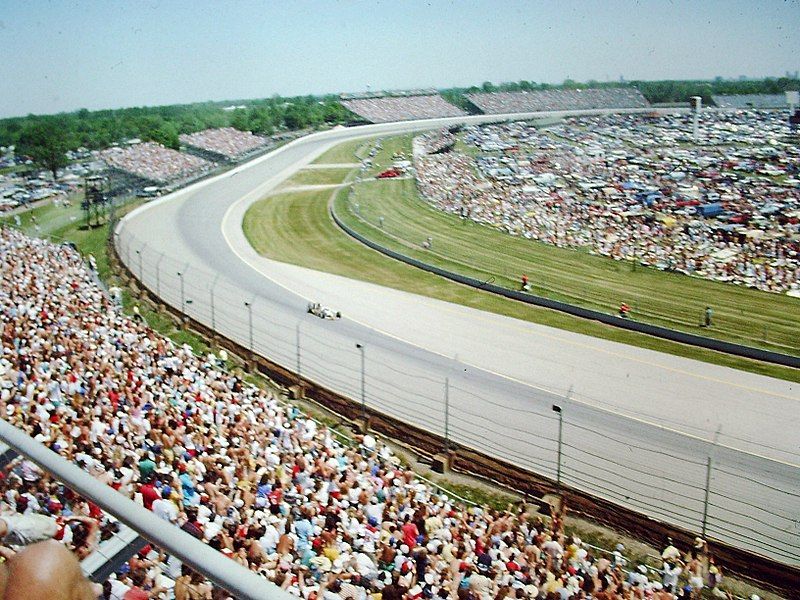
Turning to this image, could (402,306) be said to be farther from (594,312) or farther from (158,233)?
(158,233)

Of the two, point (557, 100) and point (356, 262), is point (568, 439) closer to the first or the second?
point (356, 262)

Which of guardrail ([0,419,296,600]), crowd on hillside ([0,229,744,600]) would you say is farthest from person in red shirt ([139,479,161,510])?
guardrail ([0,419,296,600])

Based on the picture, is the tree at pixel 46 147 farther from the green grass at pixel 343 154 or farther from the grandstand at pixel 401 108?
the grandstand at pixel 401 108

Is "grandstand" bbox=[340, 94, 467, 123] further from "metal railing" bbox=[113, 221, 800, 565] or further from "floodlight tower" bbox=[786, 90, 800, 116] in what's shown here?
"metal railing" bbox=[113, 221, 800, 565]

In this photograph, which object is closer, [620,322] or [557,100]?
[620,322]

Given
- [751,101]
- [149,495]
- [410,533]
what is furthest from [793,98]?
[149,495]

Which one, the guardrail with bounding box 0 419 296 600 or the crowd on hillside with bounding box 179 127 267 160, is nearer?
the guardrail with bounding box 0 419 296 600
